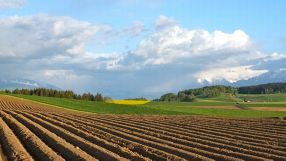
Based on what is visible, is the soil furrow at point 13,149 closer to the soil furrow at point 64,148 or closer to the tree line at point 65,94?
the soil furrow at point 64,148

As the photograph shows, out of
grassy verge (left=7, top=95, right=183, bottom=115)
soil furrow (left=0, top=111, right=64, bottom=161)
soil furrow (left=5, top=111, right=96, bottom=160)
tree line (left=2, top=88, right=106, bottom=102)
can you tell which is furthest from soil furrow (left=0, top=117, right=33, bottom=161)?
tree line (left=2, top=88, right=106, bottom=102)

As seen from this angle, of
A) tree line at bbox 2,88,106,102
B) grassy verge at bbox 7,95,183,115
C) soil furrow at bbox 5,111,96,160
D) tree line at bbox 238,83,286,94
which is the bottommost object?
soil furrow at bbox 5,111,96,160

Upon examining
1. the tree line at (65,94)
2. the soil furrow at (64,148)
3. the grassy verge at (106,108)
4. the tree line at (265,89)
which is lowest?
the soil furrow at (64,148)

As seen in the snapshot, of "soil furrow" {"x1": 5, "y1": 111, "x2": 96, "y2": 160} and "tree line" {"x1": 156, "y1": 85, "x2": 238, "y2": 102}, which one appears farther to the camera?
"tree line" {"x1": 156, "y1": 85, "x2": 238, "y2": 102}

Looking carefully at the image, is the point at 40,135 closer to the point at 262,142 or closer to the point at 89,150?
the point at 89,150

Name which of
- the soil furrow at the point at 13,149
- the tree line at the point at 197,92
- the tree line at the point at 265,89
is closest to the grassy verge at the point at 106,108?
the soil furrow at the point at 13,149

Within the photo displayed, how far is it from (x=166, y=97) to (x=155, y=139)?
11390 cm

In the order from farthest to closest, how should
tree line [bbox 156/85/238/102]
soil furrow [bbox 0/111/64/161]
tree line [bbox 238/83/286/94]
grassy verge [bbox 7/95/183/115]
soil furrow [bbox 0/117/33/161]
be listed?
tree line [bbox 238/83/286/94] → tree line [bbox 156/85/238/102] → grassy verge [bbox 7/95/183/115] → soil furrow [bbox 0/111/64/161] → soil furrow [bbox 0/117/33/161]

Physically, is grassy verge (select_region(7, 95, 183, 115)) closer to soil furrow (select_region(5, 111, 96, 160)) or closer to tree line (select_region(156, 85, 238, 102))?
soil furrow (select_region(5, 111, 96, 160))

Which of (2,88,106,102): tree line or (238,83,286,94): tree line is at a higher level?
(238,83,286,94): tree line

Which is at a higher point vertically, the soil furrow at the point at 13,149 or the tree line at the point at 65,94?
the tree line at the point at 65,94

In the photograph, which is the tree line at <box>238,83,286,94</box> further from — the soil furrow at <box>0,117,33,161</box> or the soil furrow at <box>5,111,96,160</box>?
the soil furrow at <box>0,117,33,161</box>

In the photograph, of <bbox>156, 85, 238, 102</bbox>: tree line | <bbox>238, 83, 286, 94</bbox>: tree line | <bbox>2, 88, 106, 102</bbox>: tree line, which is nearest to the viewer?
<bbox>2, 88, 106, 102</bbox>: tree line

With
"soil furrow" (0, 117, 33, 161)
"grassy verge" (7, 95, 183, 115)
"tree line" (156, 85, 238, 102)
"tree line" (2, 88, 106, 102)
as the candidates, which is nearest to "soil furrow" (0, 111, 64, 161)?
"soil furrow" (0, 117, 33, 161)
